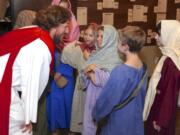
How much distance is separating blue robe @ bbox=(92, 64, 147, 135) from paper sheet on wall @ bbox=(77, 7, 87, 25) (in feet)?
6.96

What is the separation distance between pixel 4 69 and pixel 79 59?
974mm

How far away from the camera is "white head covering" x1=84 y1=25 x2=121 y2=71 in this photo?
2527 millimetres

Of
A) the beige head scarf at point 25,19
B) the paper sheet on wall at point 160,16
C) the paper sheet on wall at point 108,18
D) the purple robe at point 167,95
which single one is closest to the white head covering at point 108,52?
the purple robe at point 167,95

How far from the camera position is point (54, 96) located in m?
3.03

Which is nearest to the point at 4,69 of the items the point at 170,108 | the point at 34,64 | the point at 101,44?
the point at 34,64

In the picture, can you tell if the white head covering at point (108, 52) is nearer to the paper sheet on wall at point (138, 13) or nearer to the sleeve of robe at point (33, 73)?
the sleeve of robe at point (33, 73)

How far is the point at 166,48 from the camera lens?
259 centimetres

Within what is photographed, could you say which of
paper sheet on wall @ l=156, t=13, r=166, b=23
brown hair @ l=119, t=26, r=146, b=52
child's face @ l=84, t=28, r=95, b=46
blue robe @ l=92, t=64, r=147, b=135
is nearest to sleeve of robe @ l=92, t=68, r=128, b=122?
blue robe @ l=92, t=64, r=147, b=135

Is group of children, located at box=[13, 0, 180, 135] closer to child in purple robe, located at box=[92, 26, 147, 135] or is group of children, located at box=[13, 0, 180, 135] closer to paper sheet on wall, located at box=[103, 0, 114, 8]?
child in purple robe, located at box=[92, 26, 147, 135]

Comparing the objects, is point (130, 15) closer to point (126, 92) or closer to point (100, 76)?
point (100, 76)

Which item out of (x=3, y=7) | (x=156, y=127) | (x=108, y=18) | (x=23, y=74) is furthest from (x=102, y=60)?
(x=108, y=18)

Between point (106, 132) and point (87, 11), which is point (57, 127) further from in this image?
point (87, 11)

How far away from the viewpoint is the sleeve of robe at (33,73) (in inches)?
78.7

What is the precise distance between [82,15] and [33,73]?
2437 millimetres
